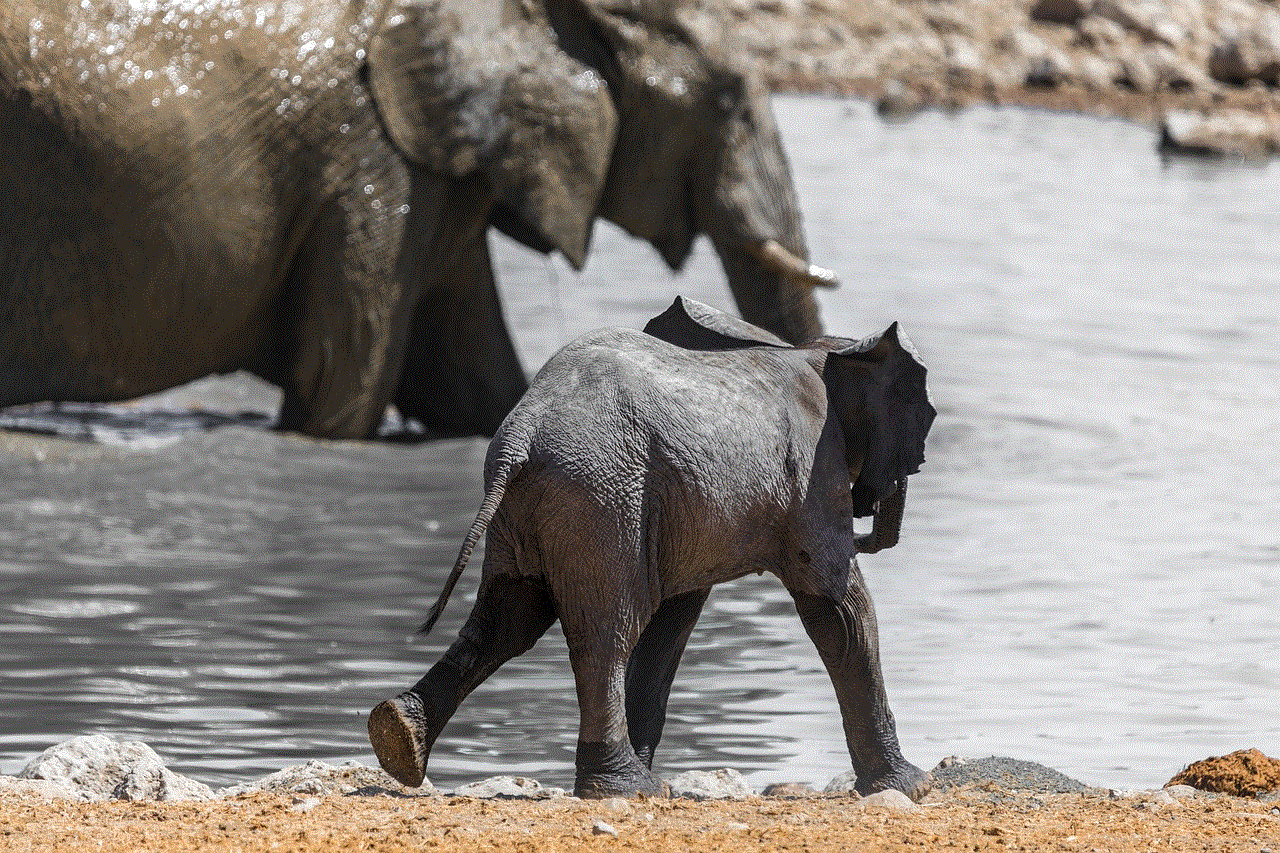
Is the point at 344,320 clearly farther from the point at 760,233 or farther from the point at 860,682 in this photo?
the point at 860,682

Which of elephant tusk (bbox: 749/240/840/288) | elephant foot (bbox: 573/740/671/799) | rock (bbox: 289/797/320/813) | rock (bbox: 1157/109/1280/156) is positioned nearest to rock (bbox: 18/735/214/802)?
rock (bbox: 289/797/320/813)

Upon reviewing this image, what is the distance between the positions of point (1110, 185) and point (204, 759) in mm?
22097

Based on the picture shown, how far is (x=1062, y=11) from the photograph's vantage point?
134 feet

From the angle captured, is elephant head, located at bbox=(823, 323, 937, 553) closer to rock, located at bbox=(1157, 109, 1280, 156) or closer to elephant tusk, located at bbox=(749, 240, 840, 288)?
elephant tusk, located at bbox=(749, 240, 840, 288)

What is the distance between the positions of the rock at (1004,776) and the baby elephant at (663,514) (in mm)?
208

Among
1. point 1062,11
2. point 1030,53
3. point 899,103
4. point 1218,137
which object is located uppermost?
point 1062,11

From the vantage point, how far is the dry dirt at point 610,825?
198 inches

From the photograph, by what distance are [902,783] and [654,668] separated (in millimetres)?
659

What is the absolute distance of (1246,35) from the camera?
3747cm

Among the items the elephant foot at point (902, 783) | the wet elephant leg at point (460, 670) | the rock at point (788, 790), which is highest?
the wet elephant leg at point (460, 670)

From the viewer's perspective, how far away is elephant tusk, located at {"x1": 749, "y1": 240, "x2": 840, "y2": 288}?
424 inches

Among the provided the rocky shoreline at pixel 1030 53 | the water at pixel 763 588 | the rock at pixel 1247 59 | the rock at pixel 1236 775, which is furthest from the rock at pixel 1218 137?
the rock at pixel 1236 775

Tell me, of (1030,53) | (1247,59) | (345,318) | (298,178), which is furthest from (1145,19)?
(298,178)

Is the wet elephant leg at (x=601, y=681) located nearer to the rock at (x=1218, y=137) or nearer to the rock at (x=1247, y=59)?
the rock at (x=1218, y=137)
